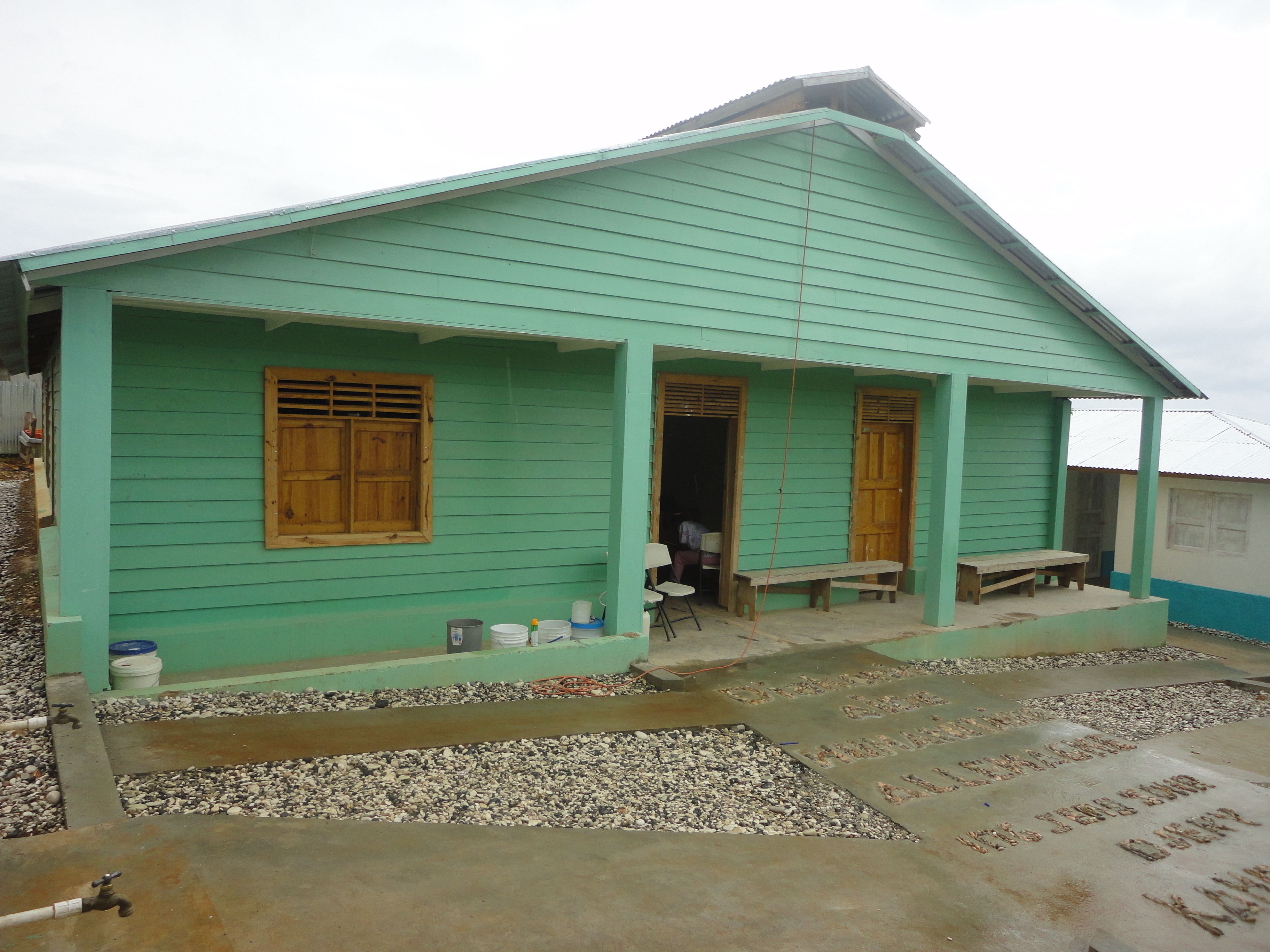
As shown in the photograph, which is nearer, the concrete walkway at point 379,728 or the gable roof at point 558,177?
the concrete walkway at point 379,728

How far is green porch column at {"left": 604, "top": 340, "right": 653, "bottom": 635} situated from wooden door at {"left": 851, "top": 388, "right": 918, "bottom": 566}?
13.0ft

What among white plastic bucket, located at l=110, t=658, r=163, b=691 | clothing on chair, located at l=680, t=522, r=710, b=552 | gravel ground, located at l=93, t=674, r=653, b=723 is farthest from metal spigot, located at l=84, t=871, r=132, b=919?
clothing on chair, located at l=680, t=522, r=710, b=552

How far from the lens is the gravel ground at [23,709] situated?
3305 mm

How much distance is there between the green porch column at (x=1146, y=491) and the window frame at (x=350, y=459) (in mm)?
8309

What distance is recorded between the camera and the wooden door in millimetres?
9844

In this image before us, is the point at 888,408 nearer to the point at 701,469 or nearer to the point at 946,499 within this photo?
the point at 946,499

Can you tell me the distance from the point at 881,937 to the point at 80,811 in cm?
316

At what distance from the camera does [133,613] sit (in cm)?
591

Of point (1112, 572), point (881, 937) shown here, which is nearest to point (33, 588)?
point (881, 937)

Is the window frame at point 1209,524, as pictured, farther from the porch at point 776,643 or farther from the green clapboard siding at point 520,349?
the green clapboard siding at point 520,349

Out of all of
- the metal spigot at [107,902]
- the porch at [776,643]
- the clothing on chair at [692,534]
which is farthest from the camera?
the clothing on chair at [692,534]

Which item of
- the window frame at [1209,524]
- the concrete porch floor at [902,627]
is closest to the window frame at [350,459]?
the concrete porch floor at [902,627]

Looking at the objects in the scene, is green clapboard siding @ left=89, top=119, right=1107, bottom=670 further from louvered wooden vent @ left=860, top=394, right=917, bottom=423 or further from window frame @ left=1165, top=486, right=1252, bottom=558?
window frame @ left=1165, top=486, right=1252, bottom=558

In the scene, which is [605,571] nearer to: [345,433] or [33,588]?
[345,433]
